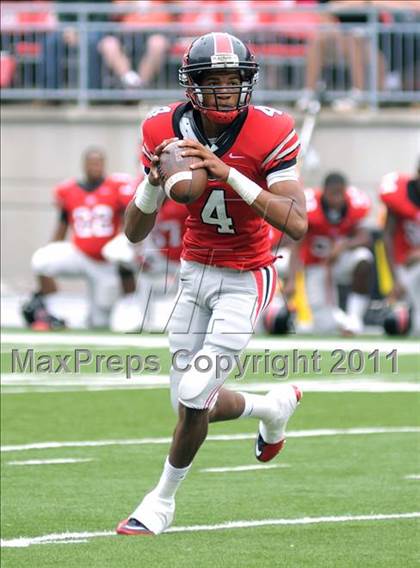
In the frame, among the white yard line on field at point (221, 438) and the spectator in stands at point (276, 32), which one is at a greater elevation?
the spectator in stands at point (276, 32)

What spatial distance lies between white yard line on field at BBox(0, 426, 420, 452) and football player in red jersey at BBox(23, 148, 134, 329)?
5.95m

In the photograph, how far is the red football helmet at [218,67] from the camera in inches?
208

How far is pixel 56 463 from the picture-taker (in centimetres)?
684

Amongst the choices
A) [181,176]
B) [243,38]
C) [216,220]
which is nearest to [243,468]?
[216,220]

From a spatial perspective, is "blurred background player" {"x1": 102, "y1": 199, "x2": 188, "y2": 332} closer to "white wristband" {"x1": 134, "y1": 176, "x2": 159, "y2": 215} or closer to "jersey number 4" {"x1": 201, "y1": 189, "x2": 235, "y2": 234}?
"jersey number 4" {"x1": 201, "y1": 189, "x2": 235, "y2": 234}

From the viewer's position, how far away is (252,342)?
1184cm

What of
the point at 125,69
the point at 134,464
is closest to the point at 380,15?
the point at 125,69

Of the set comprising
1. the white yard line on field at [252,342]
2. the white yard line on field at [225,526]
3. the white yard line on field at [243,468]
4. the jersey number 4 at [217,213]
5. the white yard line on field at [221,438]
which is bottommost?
the white yard line on field at [252,342]

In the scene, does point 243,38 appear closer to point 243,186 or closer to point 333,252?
point 333,252

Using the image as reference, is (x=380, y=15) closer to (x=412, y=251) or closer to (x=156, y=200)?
(x=412, y=251)

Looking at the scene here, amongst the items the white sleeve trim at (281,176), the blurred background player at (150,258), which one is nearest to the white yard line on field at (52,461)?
the white sleeve trim at (281,176)

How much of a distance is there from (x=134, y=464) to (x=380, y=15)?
1073cm

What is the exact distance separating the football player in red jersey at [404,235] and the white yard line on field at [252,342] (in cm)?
90

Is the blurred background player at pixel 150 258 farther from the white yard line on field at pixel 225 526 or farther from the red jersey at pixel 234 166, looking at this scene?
the white yard line on field at pixel 225 526
